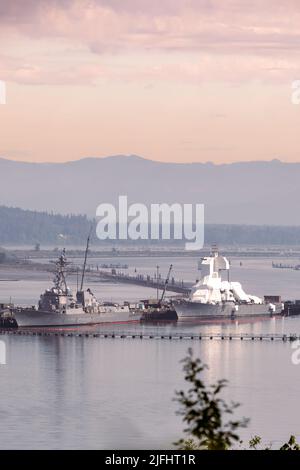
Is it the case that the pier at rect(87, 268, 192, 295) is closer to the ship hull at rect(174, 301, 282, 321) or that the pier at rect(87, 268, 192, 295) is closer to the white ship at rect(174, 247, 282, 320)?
the white ship at rect(174, 247, 282, 320)

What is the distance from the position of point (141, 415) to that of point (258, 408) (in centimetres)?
327

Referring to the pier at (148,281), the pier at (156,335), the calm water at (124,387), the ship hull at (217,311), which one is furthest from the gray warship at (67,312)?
the pier at (148,281)

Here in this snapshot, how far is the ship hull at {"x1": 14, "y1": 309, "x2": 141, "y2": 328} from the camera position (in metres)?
63.8

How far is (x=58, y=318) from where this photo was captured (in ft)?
212

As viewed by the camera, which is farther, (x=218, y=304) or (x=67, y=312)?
(x=218, y=304)

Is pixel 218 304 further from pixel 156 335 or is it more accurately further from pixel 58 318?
pixel 156 335

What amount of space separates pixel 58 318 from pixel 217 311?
38.0 feet

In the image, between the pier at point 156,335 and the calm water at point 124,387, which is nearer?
the calm water at point 124,387

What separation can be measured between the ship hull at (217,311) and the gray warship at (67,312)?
3.74 metres

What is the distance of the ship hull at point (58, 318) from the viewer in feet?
209

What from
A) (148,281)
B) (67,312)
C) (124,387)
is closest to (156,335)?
(67,312)

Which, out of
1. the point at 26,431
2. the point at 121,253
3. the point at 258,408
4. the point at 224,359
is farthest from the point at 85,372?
the point at 121,253

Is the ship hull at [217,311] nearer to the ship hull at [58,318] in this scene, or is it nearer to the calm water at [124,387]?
the calm water at [124,387]

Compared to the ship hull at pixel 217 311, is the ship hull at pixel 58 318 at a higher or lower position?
lower
